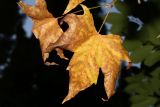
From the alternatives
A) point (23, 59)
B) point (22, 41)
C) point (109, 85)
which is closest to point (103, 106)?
point (109, 85)

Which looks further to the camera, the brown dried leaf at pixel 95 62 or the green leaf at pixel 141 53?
the green leaf at pixel 141 53

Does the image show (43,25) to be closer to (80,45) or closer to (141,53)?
(80,45)

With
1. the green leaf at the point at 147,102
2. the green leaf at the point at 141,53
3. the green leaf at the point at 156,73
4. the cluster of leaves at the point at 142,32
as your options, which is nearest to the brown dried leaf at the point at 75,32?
the cluster of leaves at the point at 142,32

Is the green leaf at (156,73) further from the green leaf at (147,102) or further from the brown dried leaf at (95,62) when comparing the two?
the brown dried leaf at (95,62)

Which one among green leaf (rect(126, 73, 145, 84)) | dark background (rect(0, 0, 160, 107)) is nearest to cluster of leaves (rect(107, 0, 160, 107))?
dark background (rect(0, 0, 160, 107))

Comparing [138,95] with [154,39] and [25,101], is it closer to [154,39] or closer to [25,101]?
[154,39]
